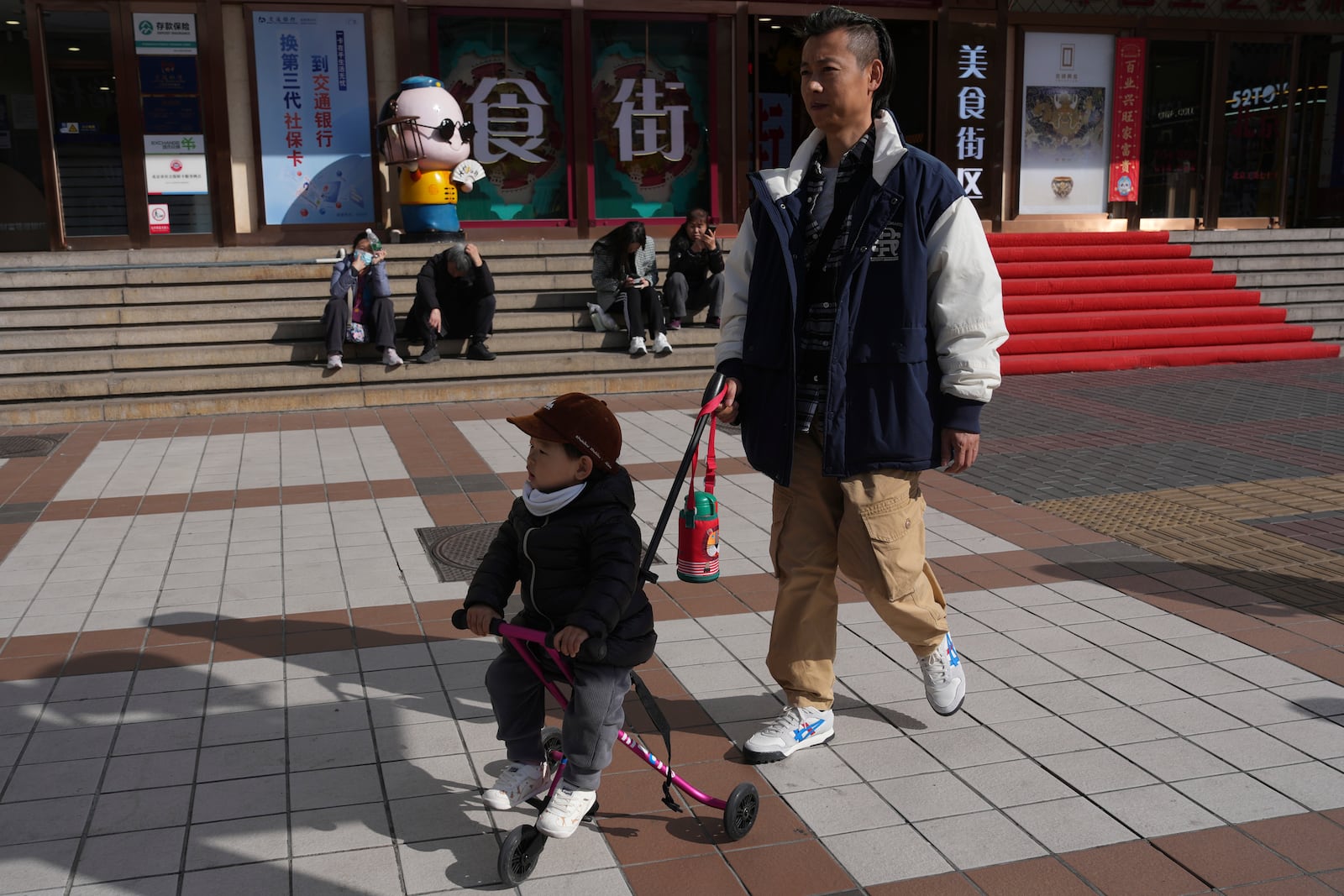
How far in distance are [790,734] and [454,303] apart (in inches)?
341

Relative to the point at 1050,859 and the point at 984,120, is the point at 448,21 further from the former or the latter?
the point at 1050,859

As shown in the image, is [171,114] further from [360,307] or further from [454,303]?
[454,303]

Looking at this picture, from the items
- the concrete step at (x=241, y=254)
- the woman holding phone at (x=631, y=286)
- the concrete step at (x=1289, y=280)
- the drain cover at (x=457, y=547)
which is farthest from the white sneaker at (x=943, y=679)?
the concrete step at (x=1289, y=280)

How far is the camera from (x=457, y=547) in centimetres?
627

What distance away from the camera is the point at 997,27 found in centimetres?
1736

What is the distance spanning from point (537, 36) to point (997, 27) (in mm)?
6751

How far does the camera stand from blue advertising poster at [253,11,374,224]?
49.6 feet

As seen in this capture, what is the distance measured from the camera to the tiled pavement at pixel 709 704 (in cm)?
322

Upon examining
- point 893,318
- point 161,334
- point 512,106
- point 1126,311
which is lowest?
point 1126,311

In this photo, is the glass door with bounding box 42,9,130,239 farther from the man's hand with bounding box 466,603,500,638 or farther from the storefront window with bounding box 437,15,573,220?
the man's hand with bounding box 466,603,500,638

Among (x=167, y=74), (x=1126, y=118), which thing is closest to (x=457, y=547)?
(x=167, y=74)

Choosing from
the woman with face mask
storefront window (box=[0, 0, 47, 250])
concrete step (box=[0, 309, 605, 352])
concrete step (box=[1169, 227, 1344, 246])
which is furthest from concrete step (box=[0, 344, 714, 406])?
concrete step (box=[1169, 227, 1344, 246])

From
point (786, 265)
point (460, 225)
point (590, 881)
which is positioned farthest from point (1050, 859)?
point (460, 225)

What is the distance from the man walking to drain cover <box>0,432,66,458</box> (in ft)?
23.5
